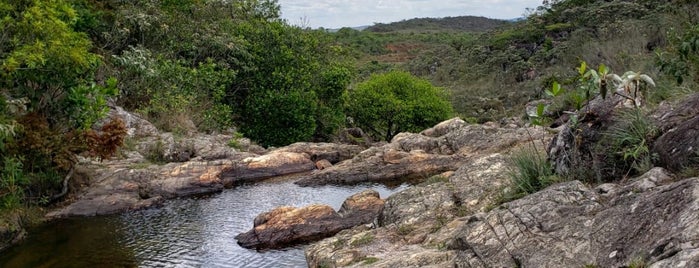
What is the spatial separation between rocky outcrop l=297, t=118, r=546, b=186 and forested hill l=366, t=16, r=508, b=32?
127536mm

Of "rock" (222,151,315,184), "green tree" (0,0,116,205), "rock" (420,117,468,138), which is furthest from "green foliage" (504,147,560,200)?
"rock" (420,117,468,138)

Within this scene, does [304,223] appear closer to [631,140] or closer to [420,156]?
[631,140]

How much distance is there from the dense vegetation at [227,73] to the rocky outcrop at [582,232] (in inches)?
178

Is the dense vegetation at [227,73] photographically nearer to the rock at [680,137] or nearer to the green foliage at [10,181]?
the green foliage at [10,181]

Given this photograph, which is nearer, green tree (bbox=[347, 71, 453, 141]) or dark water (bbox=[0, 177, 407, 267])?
dark water (bbox=[0, 177, 407, 267])

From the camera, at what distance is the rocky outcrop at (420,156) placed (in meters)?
27.2

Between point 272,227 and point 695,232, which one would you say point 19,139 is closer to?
point 272,227

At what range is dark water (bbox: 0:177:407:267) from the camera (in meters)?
16.1

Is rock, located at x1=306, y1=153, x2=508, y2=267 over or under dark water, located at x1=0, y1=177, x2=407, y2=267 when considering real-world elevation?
over

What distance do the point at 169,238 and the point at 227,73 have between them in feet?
63.3

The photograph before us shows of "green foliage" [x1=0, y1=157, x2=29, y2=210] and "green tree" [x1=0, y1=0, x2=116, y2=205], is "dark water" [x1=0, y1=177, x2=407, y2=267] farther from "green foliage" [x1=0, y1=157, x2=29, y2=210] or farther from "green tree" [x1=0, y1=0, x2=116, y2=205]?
"green tree" [x1=0, y1=0, x2=116, y2=205]

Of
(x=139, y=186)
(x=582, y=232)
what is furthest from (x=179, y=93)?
(x=582, y=232)

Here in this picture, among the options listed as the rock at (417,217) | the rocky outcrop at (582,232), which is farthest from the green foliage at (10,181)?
the rocky outcrop at (582,232)

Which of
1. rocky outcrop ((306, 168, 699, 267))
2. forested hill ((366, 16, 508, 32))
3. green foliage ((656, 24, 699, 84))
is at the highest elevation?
forested hill ((366, 16, 508, 32))
